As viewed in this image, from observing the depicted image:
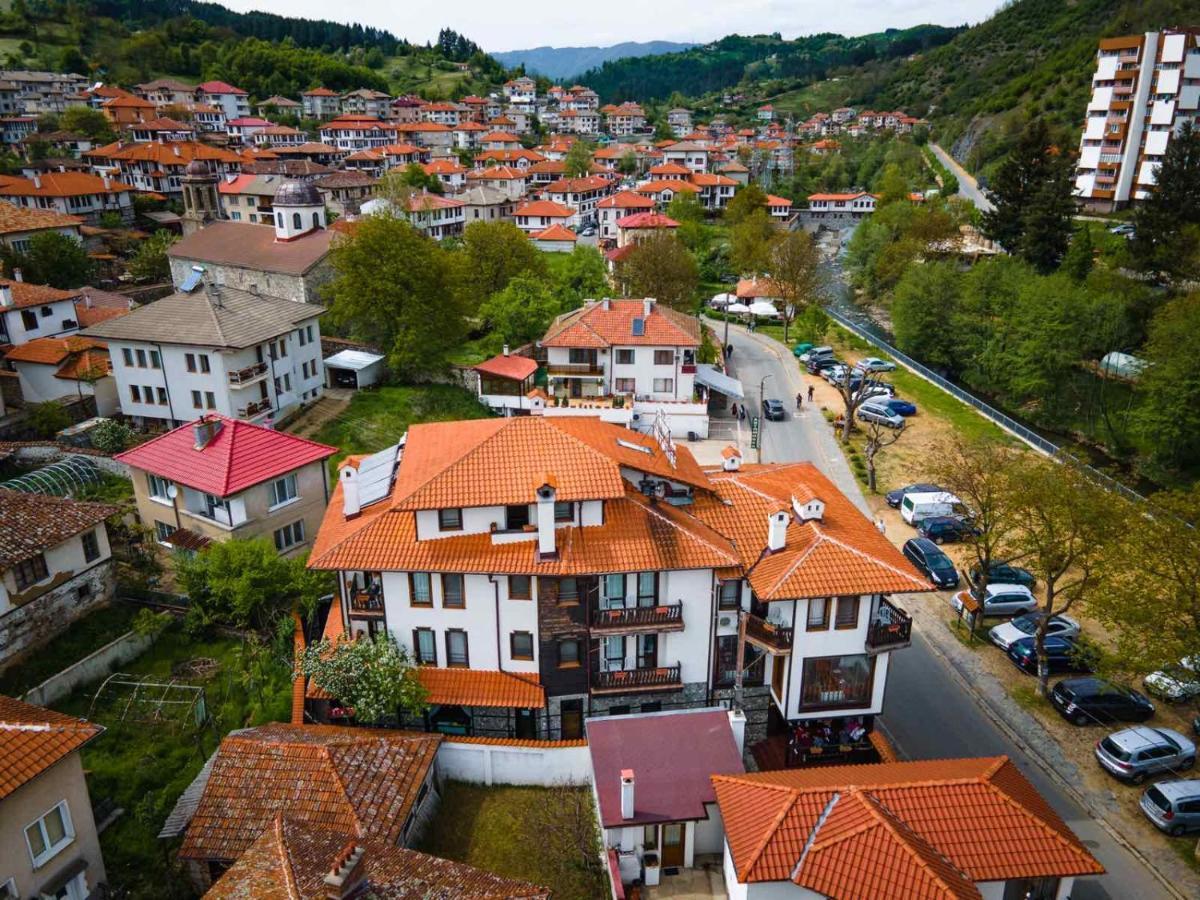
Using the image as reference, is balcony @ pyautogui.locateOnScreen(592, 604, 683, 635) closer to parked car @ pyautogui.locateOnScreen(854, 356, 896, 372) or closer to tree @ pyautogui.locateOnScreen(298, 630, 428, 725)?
tree @ pyautogui.locateOnScreen(298, 630, 428, 725)

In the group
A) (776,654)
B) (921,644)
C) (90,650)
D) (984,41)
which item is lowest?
(921,644)

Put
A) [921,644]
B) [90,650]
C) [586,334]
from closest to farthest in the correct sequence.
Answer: [90,650] → [921,644] → [586,334]

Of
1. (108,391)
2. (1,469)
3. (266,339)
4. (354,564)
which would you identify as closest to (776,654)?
(354,564)

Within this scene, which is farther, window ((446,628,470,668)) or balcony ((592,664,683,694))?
window ((446,628,470,668))

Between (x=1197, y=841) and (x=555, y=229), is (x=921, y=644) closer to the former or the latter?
(x=1197, y=841)

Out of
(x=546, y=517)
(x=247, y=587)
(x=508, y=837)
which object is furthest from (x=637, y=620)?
(x=247, y=587)

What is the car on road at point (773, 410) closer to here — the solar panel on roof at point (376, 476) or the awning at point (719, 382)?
the awning at point (719, 382)

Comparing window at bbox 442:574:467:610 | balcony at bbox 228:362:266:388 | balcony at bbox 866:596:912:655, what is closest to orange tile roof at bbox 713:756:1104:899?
balcony at bbox 866:596:912:655
